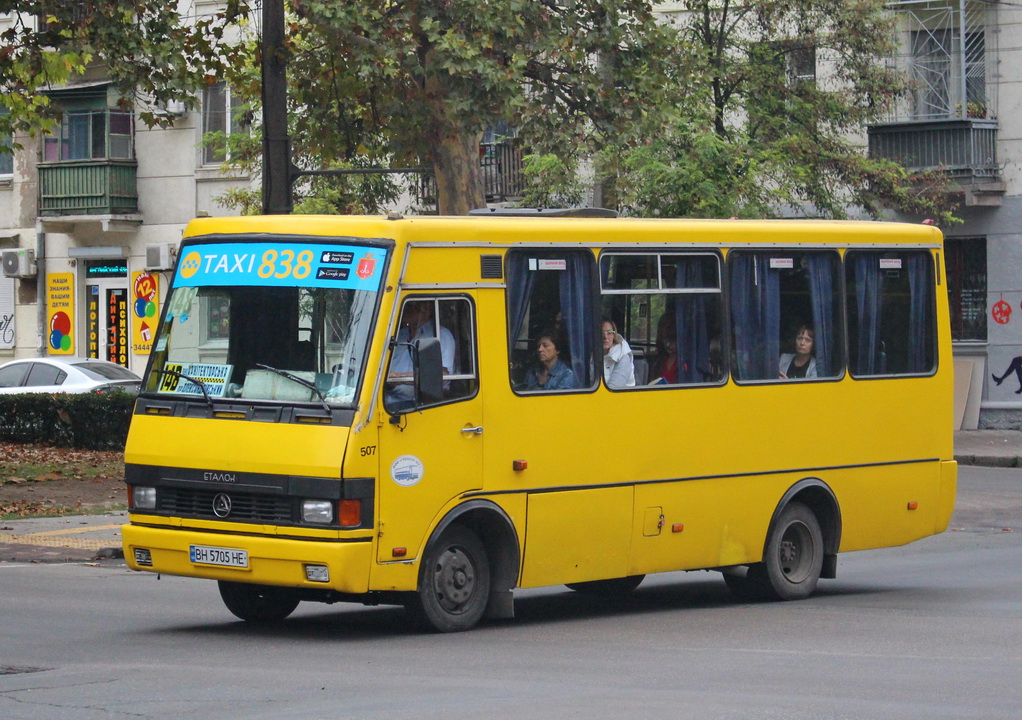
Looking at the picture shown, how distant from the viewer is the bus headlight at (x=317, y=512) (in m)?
9.80

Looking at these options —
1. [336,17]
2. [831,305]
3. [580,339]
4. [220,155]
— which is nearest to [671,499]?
[580,339]

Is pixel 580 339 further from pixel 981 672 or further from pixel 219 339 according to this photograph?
pixel 981 672

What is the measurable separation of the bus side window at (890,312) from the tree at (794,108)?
12.1 meters

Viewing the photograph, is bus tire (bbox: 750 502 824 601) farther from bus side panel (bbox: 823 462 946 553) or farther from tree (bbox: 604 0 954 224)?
tree (bbox: 604 0 954 224)

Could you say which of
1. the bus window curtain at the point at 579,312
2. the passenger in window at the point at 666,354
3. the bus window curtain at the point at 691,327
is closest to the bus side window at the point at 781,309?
the bus window curtain at the point at 691,327

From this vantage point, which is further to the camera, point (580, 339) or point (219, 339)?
point (580, 339)

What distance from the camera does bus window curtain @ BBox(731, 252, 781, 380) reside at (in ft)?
40.7

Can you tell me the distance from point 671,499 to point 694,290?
4.90 ft

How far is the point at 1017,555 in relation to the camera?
16.4m

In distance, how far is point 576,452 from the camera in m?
11.2

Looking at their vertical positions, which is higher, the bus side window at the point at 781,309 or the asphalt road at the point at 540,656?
the bus side window at the point at 781,309

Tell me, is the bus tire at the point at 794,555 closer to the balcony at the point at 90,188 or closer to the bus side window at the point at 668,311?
the bus side window at the point at 668,311

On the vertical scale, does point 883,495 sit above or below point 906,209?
below

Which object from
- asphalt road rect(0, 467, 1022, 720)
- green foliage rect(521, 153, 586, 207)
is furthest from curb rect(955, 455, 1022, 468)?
asphalt road rect(0, 467, 1022, 720)
